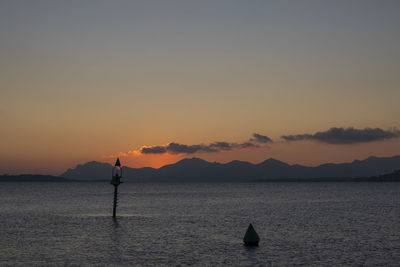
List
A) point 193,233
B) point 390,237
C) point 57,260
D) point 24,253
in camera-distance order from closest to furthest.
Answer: point 57,260 < point 24,253 < point 390,237 < point 193,233

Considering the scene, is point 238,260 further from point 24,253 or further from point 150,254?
point 24,253

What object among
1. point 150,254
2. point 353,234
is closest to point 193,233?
point 150,254

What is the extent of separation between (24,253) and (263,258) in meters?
20.6

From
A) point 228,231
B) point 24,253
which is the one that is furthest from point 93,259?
point 228,231

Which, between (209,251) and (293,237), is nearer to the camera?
(209,251)

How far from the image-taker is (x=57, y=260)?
36.2 m

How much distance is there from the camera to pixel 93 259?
37.2 metres

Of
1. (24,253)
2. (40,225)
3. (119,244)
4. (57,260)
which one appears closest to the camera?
(57,260)

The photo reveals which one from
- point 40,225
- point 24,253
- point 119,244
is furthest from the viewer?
point 40,225

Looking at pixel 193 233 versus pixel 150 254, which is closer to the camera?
pixel 150 254

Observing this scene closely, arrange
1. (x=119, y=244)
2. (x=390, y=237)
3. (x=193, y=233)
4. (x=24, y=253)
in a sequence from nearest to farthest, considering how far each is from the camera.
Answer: (x=24, y=253)
(x=119, y=244)
(x=390, y=237)
(x=193, y=233)

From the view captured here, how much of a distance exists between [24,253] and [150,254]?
35.9ft

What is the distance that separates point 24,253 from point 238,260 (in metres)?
18.6

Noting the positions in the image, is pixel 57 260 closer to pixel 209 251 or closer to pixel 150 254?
pixel 150 254
